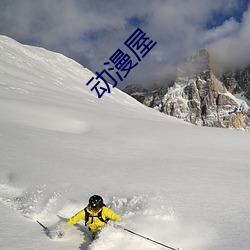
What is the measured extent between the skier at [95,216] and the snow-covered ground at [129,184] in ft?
0.74

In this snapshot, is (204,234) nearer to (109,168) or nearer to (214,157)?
(109,168)

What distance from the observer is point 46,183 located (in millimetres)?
7988

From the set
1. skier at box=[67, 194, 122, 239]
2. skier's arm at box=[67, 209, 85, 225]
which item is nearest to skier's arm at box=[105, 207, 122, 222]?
skier at box=[67, 194, 122, 239]

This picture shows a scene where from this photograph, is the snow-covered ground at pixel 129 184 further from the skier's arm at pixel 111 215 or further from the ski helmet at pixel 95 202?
the ski helmet at pixel 95 202

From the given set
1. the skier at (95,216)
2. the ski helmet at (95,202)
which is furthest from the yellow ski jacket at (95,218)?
the ski helmet at (95,202)

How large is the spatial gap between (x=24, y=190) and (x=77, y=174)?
153 cm

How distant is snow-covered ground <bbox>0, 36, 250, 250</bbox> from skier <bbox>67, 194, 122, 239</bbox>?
0.74ft

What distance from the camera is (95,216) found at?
5.78 meters

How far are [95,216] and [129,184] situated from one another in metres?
2.33

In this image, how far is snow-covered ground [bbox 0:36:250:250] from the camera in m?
5.39

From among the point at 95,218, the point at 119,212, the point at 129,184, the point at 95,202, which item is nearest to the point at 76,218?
the point at 95,218

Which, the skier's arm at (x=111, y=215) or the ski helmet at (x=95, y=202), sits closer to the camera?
the ski helmet at (x=95, y=202)

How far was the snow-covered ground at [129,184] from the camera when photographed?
17.7 ft

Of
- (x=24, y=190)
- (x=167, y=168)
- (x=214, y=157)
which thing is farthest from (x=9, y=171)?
(x=214, y=157)
